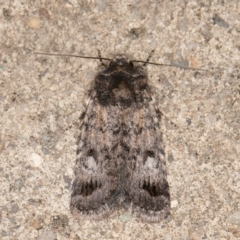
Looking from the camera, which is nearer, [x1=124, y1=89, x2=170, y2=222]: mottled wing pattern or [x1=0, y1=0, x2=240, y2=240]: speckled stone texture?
[x1=124, y1=89, x2=170, y2=222]: mottled wing pattern

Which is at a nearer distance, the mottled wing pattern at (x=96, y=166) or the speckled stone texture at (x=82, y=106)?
the mottled wing pattern at (x=96, y=166)

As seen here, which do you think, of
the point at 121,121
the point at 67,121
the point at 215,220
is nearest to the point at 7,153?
the point at 67,121

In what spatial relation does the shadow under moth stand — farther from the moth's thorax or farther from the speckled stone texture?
the speckled stone texture

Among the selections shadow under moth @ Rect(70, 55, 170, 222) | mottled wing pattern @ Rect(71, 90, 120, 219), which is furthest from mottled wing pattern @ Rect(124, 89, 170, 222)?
mottled wing pattern @ Rect(71, 90, 120, 219)

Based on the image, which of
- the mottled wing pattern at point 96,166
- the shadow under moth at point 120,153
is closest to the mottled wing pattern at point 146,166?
the shadow under moth at point 120,153

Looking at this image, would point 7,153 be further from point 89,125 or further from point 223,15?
point 223,15

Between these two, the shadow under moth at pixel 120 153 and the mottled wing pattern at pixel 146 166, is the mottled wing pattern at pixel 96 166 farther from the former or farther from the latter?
the mottled wing pattern at pixel 146 166

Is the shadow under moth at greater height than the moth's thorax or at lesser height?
lesser

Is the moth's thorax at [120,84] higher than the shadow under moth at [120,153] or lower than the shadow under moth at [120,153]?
higher

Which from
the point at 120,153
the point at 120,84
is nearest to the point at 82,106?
the point at 120,84
